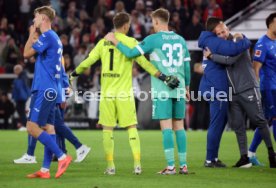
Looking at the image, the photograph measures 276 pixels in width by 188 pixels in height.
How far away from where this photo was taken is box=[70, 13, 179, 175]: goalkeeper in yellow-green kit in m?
11.9

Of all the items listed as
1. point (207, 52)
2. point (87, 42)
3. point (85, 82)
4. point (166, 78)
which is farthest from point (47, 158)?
point (87, 42)

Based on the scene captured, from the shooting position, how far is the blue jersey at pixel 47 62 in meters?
11.6

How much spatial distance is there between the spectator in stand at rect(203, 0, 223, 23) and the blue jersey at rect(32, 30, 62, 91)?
15231 mm

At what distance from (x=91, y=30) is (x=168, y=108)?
53.0 feet

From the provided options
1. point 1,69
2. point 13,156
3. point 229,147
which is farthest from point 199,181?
point 1,69

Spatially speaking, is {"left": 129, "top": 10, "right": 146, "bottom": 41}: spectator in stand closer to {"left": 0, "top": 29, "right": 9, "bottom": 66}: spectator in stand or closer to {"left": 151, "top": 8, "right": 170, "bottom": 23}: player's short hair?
{"left": 0, "top": 29, "right": 9, "bottom": 66}: spectator in stand

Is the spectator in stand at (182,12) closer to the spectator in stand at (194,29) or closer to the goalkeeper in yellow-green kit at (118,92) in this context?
the spectator in stand at (194,29)

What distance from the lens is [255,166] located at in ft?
44.2

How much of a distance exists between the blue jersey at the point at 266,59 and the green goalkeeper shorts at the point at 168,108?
2.34 m

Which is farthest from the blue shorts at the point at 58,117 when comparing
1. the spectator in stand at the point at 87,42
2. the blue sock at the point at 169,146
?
the spectator in stand at the point at 87,42

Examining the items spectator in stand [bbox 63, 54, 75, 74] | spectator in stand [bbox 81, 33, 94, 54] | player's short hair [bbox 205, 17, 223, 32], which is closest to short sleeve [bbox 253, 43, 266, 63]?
player's short hair [bbox 205, 17, 223, 32]

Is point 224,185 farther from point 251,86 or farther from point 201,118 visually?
point 201,118

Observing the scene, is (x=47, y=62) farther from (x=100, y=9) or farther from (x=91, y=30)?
(x=100, y=9)

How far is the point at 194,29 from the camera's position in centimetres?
2647
